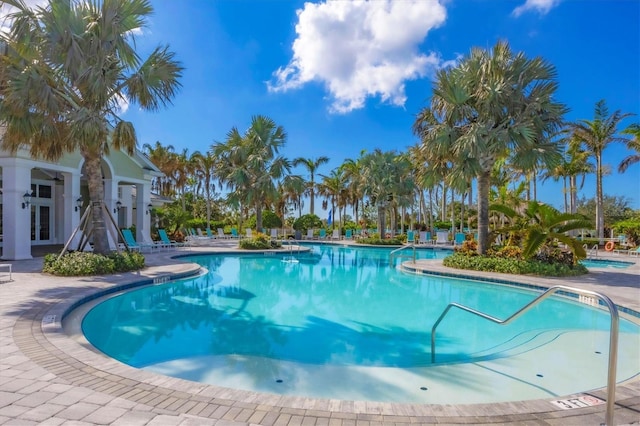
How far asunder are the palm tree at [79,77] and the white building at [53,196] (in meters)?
3.58

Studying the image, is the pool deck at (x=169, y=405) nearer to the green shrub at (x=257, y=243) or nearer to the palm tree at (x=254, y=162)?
the green shrub at (x=257, y=243)

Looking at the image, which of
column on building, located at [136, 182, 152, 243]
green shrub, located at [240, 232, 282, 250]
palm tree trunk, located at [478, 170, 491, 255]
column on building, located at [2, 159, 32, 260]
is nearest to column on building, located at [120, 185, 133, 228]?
column on building, located at [136, 182, 152, 243]

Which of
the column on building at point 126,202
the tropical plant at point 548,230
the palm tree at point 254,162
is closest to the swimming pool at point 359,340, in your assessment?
the tropical plant at point 548,230

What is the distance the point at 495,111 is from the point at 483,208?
346 centimetres

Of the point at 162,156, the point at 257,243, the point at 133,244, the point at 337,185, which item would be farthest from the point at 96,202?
the point at 337,185

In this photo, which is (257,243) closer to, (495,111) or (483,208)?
(483,208)

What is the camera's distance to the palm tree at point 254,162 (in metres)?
23.5

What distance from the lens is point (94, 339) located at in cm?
630

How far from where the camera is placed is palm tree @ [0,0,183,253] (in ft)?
32.7

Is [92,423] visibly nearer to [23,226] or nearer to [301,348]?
[301,348]

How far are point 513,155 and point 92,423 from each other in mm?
14617

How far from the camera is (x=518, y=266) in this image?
12.4m

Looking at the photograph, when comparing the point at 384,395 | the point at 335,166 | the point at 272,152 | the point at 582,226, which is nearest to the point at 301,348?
the point at 384,395

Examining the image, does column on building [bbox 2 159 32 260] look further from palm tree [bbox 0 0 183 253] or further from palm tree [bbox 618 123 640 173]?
palm tree [bbox 618 123 640 173]
